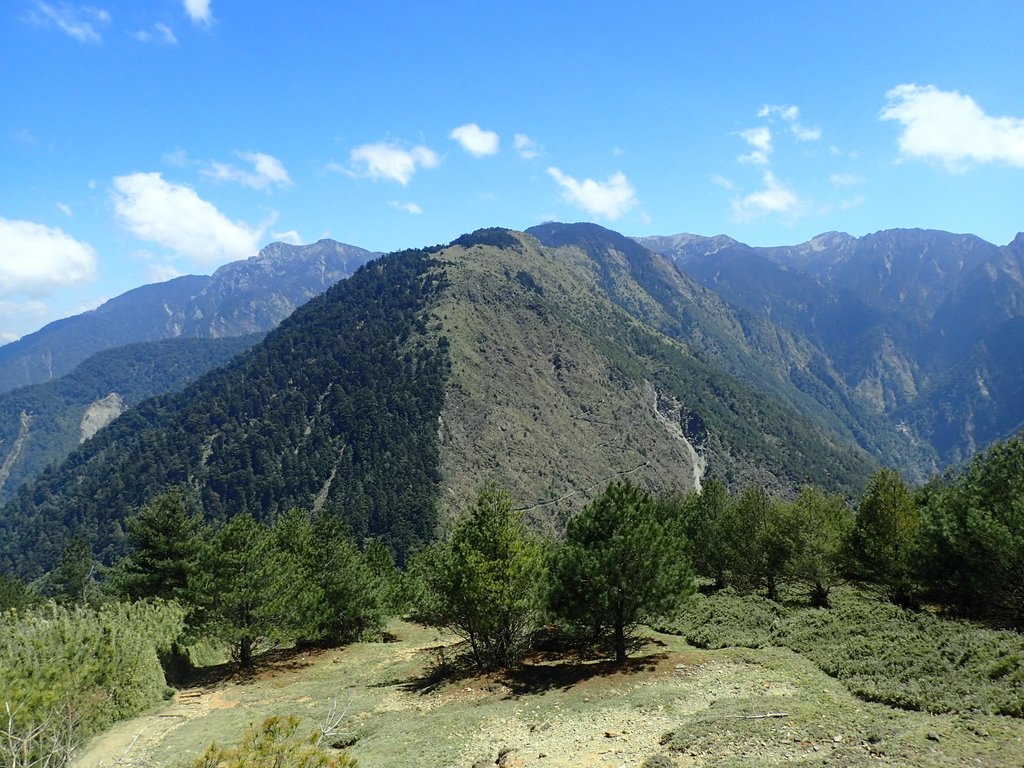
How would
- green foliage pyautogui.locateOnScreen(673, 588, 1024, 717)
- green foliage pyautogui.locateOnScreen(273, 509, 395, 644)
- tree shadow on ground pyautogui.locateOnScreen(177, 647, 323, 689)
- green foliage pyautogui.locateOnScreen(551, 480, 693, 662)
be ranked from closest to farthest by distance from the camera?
green foliage pyautogui.locateOnScreen(673, 588, 1024, 717), green foliage pyautogui.locateOnScreen(551, 480, 693, 662), tree shadow on ground pyautogui.locateOnScreen(177, 647, 323, 689), green foliage pyautogui.locateOnScreen(273, 509, 395, 644)

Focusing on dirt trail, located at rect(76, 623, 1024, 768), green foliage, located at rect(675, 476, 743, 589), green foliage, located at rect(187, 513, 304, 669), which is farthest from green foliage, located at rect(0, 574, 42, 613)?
green foliage, located at rect(675, 476, 743, 589)

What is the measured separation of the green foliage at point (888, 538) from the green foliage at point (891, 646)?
2669 mm

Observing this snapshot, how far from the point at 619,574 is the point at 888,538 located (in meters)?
24.2

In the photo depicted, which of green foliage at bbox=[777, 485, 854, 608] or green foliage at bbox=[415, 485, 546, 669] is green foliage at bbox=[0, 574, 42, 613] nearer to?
green foliage at bbox=[415, 485, 546, 669]

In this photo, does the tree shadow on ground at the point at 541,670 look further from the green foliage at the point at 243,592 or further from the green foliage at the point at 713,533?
the green foliage at the point at 713,533

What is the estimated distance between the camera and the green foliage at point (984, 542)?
93.9 ft

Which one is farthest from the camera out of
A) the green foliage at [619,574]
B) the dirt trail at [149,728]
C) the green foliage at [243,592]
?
the green foliage at [243,592]

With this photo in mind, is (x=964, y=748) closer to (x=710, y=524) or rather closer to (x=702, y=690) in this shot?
(x=702, y=690)


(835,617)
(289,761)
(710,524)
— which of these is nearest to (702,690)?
(835,617)

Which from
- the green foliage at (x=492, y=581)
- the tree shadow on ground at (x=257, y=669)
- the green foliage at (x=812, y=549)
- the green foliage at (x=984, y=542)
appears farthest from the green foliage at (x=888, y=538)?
the tree shadow on ground at (x=257, y=669)

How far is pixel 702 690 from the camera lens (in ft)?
70.5

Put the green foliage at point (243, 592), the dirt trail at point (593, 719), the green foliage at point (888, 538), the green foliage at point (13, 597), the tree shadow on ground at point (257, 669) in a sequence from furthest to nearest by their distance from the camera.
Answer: the green foliage at point (13, 597), the green foliage at point (888, 538), the tree shadow on ground at point (257, 669), the green foliage at point (243, 592), the dirt trail at point (593, 719)

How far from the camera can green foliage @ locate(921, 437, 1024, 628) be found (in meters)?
28.6

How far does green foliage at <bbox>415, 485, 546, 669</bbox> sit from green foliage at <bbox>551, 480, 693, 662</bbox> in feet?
5.71
